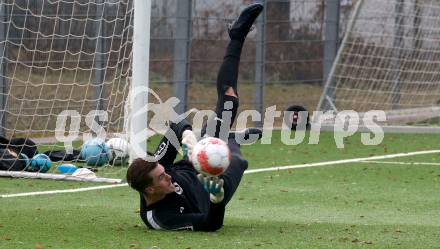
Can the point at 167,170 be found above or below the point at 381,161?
above

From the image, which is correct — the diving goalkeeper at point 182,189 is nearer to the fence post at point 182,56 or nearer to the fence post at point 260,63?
the fence post at point 182,56

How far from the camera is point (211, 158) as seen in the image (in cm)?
737

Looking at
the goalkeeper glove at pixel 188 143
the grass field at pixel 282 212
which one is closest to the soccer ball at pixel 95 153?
the grass field at pixel 282 212

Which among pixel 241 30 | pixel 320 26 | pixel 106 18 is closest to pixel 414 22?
pixel 320 26

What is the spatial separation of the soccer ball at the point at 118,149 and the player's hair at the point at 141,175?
12.4ft

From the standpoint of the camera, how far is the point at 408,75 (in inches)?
700

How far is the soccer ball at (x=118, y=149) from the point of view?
39.2 feet

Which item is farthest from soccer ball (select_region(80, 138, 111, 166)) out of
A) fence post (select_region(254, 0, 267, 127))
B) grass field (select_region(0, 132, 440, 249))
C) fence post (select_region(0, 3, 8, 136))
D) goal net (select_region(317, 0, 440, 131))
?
goal net (select_region(317, 0, 440, 131))

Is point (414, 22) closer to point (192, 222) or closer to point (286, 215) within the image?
point (286, 215)

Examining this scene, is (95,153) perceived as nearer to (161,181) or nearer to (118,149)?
(118,149)

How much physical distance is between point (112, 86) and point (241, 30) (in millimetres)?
3539

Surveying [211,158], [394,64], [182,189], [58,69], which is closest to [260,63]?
[394,64]

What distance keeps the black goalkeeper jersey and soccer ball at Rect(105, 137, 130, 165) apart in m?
3.57

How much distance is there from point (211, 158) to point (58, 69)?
6.73 m
